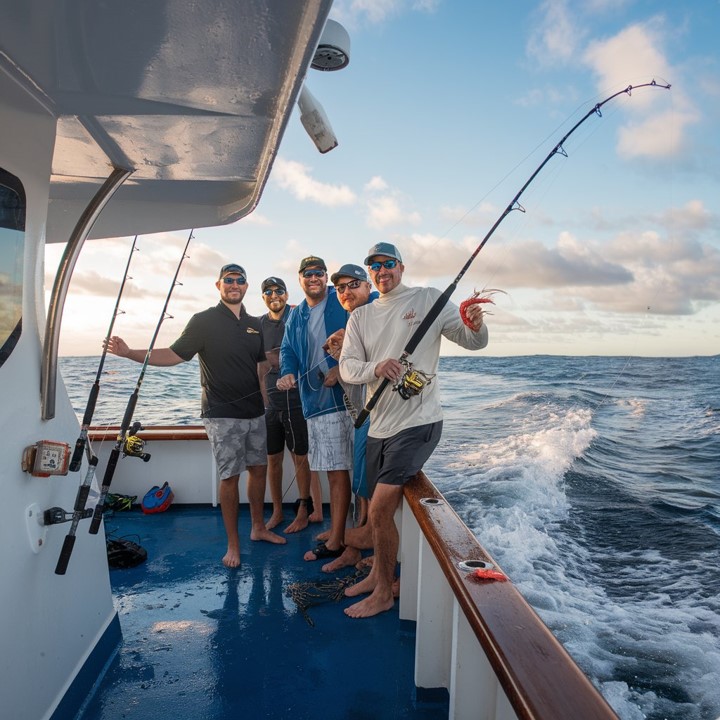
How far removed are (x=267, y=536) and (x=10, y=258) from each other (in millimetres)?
2211

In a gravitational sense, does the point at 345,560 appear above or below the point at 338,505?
below

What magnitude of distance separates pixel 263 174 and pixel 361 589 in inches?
72.0

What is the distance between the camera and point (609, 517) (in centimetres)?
575

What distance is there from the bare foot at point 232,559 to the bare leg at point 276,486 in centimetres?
58

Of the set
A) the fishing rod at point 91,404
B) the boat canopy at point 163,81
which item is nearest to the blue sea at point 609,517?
the fishing rod at point 91,404

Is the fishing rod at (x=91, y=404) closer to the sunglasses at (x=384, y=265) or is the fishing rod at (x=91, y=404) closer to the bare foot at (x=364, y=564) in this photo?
the sunglasses at (x=384, y=265)

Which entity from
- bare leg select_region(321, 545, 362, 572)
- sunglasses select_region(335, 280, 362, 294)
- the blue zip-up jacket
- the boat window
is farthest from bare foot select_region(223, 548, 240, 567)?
the boat window

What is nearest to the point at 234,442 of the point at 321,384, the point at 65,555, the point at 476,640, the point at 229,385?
the point at 229,385

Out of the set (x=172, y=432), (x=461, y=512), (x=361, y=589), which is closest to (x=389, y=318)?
(x=361, y=589)

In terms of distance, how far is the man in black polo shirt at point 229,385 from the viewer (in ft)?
9.52

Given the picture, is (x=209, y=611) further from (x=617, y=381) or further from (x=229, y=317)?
(x=617, y=381)

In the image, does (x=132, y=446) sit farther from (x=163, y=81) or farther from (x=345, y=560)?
(x=163, y=81)

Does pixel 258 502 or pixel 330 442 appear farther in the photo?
pixel 258 502

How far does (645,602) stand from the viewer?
3.93m
